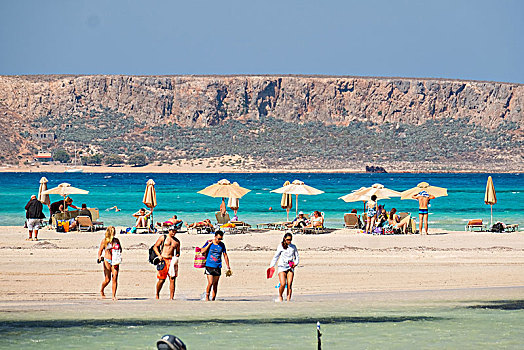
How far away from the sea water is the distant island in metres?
101

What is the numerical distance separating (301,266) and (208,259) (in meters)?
4.88

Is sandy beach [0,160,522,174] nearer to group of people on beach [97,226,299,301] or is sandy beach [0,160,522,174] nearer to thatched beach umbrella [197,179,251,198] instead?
thatched beach umbrella [197,179,251,198]

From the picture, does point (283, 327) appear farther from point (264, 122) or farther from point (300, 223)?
point (264, 122)

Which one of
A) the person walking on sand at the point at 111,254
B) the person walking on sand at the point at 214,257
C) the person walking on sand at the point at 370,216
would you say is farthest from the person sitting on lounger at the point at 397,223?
the person walking on sand at the point at 111,254

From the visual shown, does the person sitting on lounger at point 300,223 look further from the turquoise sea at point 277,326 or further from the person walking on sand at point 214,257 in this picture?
the person walking on sand at point 214,257

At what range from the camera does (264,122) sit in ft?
427

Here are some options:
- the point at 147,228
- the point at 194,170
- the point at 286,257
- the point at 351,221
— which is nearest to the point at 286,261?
the point at 286,257

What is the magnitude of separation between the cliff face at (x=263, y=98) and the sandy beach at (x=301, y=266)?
4278 inches

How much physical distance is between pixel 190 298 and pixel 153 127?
116 m

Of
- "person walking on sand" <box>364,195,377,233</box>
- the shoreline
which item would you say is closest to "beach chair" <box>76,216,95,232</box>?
"person walking on sand" <box>364,195,377,233</box>

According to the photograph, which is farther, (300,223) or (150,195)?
(300,223)

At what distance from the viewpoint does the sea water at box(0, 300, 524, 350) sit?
29.9 ft

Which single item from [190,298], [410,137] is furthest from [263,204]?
[410,137]

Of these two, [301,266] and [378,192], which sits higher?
[378,192]
